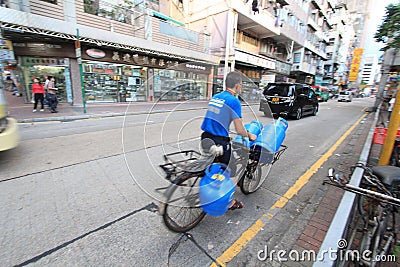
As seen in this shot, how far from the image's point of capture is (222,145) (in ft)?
7.93

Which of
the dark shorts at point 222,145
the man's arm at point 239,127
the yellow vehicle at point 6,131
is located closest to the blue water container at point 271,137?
the man's arm at point 239,127

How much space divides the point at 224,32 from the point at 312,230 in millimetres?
18069

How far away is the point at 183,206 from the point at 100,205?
1.27 m

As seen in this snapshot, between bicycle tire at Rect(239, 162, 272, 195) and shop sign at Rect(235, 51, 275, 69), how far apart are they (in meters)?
15.9

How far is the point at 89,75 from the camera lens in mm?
12422

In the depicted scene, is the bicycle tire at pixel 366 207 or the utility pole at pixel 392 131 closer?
the bicycle tire at pixel 366 207

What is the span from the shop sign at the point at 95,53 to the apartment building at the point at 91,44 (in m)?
0.02

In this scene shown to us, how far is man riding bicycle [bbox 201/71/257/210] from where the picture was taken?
2.26 m

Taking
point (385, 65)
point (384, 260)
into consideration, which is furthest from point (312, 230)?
point (385, 65)

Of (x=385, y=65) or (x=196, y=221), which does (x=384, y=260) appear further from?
(x=385, y=65)

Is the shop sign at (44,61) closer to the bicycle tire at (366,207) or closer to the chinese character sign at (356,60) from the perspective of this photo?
the bicycle tire at (366,207)

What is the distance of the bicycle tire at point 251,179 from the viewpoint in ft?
9.97

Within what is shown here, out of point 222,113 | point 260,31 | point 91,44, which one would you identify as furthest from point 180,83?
point 260,31

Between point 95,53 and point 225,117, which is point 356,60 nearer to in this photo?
point 95,53
